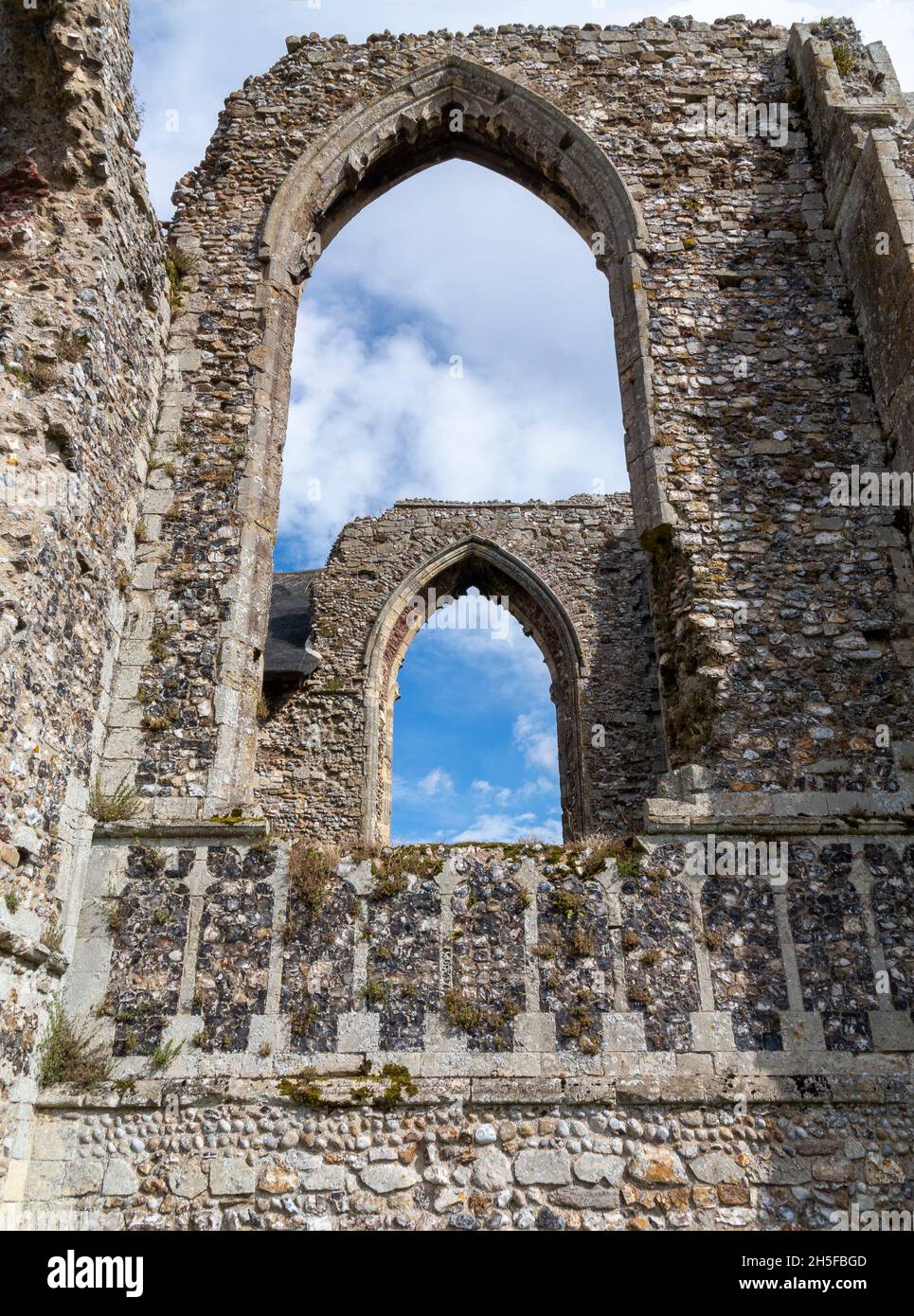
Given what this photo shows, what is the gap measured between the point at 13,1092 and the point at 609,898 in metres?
3.26

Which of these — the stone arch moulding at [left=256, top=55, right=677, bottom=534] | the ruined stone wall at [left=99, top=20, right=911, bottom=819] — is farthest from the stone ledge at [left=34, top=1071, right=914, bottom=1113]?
the stone arch moulding at [left=256, top=55, right=677, bottom=534]

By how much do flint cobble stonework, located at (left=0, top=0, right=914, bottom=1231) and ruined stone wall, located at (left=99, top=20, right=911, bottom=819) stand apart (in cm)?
3

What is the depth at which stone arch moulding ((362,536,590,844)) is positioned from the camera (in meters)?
12.7

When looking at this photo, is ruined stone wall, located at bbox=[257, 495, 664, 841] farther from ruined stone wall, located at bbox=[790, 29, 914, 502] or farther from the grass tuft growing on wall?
the grass tuft growing on wall

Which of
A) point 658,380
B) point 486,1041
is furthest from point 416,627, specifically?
point 486,1041

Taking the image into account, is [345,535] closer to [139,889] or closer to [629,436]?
[629,436]

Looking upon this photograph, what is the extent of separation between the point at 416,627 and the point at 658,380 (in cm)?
777

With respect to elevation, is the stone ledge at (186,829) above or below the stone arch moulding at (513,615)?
below

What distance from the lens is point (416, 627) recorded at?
1446cm

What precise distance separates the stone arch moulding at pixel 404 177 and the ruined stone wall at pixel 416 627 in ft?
20.1

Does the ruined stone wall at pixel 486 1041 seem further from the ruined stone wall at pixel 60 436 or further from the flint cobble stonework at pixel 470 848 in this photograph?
the ruined stone wall at pixel 60 436

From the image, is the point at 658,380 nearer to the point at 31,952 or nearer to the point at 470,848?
the point at 470,848

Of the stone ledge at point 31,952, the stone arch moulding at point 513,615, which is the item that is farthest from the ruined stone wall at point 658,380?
the stone arch moulding at point 513,615

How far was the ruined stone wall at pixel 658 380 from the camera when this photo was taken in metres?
6.08
